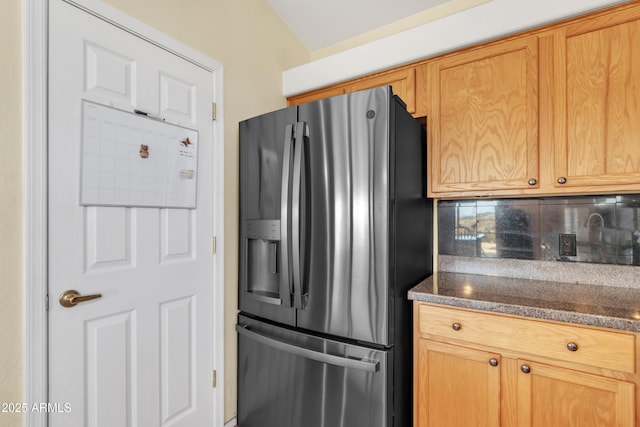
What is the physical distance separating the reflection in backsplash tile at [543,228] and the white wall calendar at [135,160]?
1.53 m

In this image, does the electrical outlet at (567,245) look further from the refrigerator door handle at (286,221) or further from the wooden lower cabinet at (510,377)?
the refrigerator door handle at (286,221)

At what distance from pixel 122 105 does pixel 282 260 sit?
38.8 inches

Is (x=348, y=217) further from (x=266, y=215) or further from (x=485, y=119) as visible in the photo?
(x=485, y=119)

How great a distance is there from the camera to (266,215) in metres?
1.68

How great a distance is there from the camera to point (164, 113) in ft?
4.99

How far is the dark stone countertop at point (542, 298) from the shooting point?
3.66 feet

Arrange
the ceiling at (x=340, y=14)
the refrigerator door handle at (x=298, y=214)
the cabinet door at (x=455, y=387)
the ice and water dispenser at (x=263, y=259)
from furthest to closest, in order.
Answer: the ceiling at (x=340, y=14)
the ice and water dispenser at (x=263, y=259)
the refrigerator door handle at (x=298, y=214)
the cabinet door at (x=455, y=387)

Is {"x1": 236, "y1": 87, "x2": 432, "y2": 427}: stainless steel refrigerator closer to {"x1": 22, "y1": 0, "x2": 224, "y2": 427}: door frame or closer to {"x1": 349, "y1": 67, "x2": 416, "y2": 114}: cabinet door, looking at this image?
{"x1": 349, "y1": 67, "x2": 416, "y2": 114}: cabinet door

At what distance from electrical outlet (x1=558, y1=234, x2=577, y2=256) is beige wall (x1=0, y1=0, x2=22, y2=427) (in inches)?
94.8

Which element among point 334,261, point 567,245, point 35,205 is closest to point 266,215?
point 334,261

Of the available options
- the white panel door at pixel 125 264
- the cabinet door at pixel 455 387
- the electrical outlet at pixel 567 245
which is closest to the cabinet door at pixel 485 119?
the electrical outlet at pixel 567 245

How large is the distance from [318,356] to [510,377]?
0.79m

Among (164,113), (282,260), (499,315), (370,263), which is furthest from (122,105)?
(499,315)

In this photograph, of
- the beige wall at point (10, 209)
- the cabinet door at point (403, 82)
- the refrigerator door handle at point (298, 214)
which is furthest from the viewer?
the cabinet door at point (403, 82)
